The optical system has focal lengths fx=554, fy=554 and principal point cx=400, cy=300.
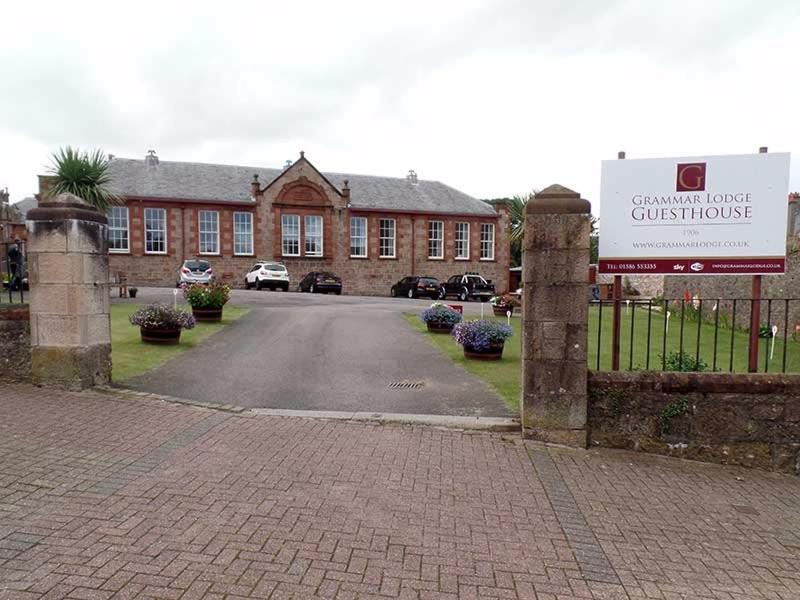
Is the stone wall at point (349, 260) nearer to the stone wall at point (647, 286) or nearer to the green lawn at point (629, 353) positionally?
the stone wall at point (647, 286)

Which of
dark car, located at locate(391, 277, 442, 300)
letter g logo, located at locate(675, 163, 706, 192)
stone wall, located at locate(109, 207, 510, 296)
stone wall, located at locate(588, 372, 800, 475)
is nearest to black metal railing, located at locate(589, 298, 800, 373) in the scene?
stone wall, located at locate(588, 372, 800, 475)

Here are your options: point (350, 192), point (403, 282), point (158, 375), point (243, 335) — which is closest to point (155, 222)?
point (350, 192)

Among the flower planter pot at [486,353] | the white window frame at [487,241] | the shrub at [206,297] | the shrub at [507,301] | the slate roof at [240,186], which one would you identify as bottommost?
the flower planter pot at [486,353]

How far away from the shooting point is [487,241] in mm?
43938

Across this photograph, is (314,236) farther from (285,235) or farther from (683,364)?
(683,364)

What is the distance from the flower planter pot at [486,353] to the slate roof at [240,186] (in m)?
31.0

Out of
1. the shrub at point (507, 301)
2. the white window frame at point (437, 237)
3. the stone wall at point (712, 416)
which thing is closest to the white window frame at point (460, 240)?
the white window frame at point (437, 237)

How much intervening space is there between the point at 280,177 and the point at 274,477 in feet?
120

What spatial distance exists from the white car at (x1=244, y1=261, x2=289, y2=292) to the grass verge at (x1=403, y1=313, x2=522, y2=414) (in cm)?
2026

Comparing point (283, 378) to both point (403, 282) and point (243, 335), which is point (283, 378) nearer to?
point (243, 335)

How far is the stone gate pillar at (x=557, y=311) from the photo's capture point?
5746 millimetres

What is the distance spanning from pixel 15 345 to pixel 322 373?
13.8 feet

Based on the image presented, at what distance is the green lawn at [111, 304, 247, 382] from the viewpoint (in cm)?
880

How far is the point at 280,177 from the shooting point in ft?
128
